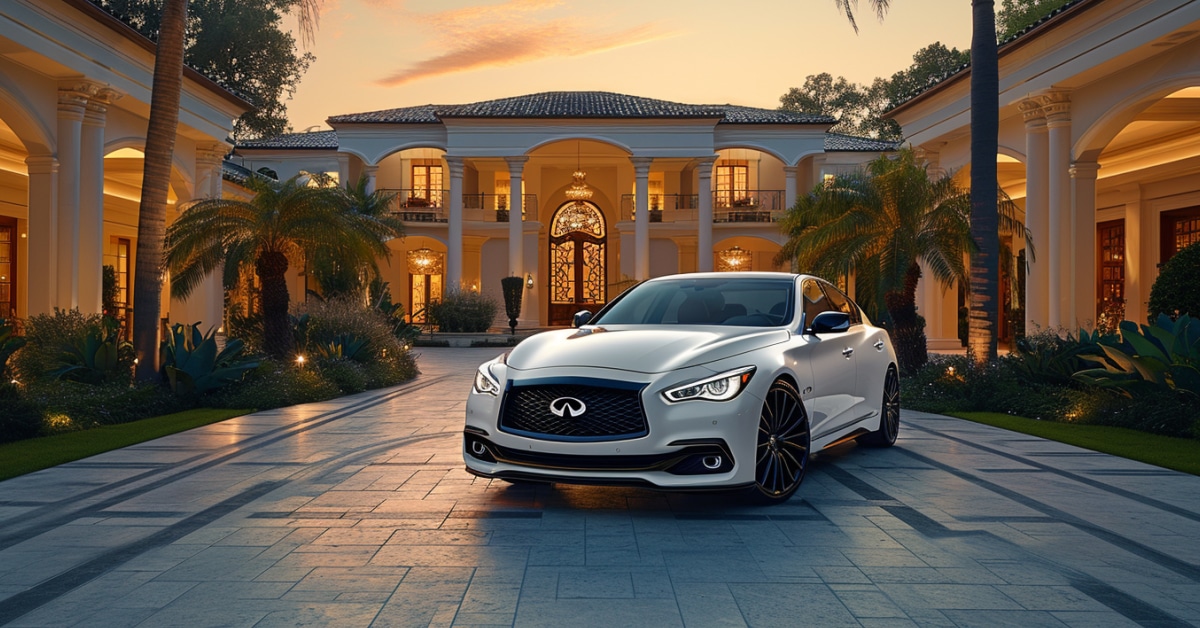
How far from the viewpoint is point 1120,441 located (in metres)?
9.89

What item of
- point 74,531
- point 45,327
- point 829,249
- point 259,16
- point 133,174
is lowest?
point 74,531

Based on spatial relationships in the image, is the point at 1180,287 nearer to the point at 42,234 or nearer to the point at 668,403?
the point at 668,403

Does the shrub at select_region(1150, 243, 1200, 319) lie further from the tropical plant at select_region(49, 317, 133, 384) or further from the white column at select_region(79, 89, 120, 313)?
the white column at select_region(79, 89, 120, 313)

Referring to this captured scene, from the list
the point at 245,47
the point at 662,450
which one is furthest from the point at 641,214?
the point at 662,450

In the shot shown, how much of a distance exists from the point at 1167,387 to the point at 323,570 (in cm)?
966

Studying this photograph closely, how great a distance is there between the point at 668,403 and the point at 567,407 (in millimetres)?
635

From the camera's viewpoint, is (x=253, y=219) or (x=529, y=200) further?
(x=529, y=200)

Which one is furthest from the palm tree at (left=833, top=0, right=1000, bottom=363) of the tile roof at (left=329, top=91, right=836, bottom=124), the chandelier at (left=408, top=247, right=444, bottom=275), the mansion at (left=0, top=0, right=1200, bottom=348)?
the chandelier at (left=408, top=247, right=444, bottom=275)

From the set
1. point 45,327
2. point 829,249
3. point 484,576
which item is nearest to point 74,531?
point 484,576

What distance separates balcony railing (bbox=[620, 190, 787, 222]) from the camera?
41.1 m

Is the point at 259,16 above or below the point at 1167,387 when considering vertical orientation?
above

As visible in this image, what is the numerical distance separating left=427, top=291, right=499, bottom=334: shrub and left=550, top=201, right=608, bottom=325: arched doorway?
8.36 m

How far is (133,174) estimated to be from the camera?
84.6ft

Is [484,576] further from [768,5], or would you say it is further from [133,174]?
[133,174]
